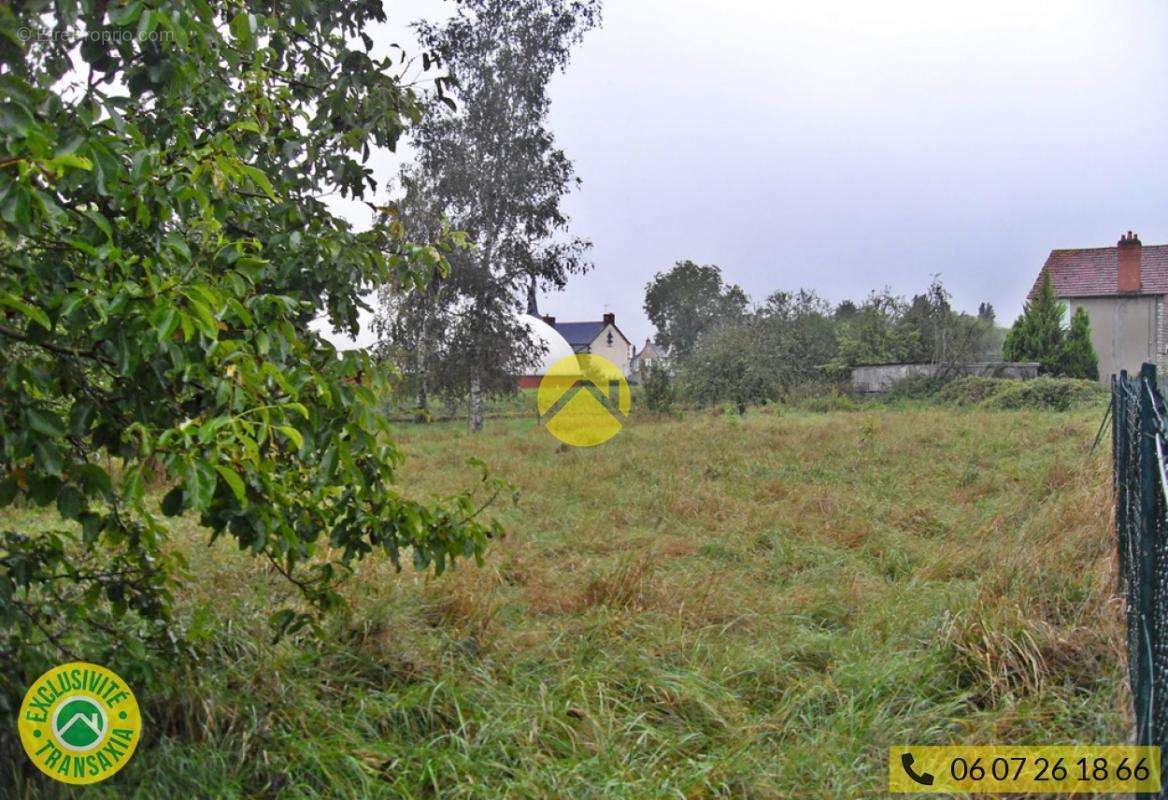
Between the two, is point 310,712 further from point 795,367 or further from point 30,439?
point 795,367

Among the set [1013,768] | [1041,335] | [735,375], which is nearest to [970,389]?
[735,375]

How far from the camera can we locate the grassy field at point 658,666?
2.82m

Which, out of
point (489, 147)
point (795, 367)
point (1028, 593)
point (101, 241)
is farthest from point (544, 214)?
point (101, 241)

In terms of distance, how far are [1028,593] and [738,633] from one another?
4.44 feet

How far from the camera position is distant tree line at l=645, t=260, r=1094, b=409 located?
1978cm

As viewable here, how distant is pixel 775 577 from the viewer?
556 cm

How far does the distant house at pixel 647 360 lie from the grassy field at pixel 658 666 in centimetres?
1385

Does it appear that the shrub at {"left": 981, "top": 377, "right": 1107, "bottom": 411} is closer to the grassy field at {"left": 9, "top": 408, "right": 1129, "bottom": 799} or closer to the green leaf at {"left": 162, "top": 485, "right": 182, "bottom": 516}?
the grassy field at {"left": 9, "top": 408, "right": 1129, "bottom": 799}

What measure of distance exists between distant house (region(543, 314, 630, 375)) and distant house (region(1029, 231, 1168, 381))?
74.0 ft

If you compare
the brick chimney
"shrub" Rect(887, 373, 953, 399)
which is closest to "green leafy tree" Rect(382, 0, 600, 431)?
"shrub" Rect(887, 373, 953, 399)

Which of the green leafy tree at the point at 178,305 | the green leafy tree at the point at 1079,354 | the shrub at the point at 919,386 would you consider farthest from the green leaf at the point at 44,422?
the green leafy tree at the point at 1079,354

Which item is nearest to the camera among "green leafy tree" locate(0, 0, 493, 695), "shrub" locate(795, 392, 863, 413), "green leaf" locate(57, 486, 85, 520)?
"green leafy tree" locate(0, 0, 493, 695)

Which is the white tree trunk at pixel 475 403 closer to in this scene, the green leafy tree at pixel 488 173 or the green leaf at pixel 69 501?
the green leafy tree at pixel 488 173

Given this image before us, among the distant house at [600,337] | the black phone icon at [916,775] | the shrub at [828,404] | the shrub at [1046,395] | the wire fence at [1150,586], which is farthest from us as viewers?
the distant house at [600,337]
